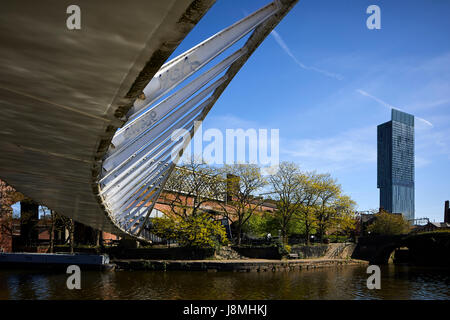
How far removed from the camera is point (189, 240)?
33406 millimetres

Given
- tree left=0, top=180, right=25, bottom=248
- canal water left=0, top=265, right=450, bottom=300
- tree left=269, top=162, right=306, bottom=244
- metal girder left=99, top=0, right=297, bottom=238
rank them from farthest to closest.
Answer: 1. tree left=269, top=162, right=306, bottom=244
2. tree left=0, top=180, right=25, bottom=248
3. canal water left=0, top=265, right=450, bottom=300
4. metal girder left=99, top=0, right=297, bottom=238

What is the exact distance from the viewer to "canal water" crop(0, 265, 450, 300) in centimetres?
1869

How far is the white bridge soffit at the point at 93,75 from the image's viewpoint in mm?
2863

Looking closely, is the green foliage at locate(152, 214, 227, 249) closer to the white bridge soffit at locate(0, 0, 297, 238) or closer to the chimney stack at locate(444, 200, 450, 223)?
the white bridge soffit at locate(0, 0, 297, 238)

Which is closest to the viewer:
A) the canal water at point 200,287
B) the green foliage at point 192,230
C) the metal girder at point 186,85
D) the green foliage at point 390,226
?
the metal girder at point 186,85

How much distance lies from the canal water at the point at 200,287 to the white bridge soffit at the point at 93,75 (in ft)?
41.5

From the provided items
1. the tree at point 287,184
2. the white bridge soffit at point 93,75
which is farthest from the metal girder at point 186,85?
the tree at point 287,184

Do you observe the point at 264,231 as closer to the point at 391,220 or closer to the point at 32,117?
the point at 391,220

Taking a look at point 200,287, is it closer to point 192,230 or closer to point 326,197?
point 192,230

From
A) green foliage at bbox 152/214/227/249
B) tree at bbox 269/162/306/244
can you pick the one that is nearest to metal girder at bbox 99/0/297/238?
green foliage at bbox 152/214/227/249

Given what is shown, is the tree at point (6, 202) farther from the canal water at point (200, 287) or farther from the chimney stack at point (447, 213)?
the chimney stack at point (447, 213)

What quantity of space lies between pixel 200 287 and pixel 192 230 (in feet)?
39.7

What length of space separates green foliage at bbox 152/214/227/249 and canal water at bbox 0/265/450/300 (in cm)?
525
